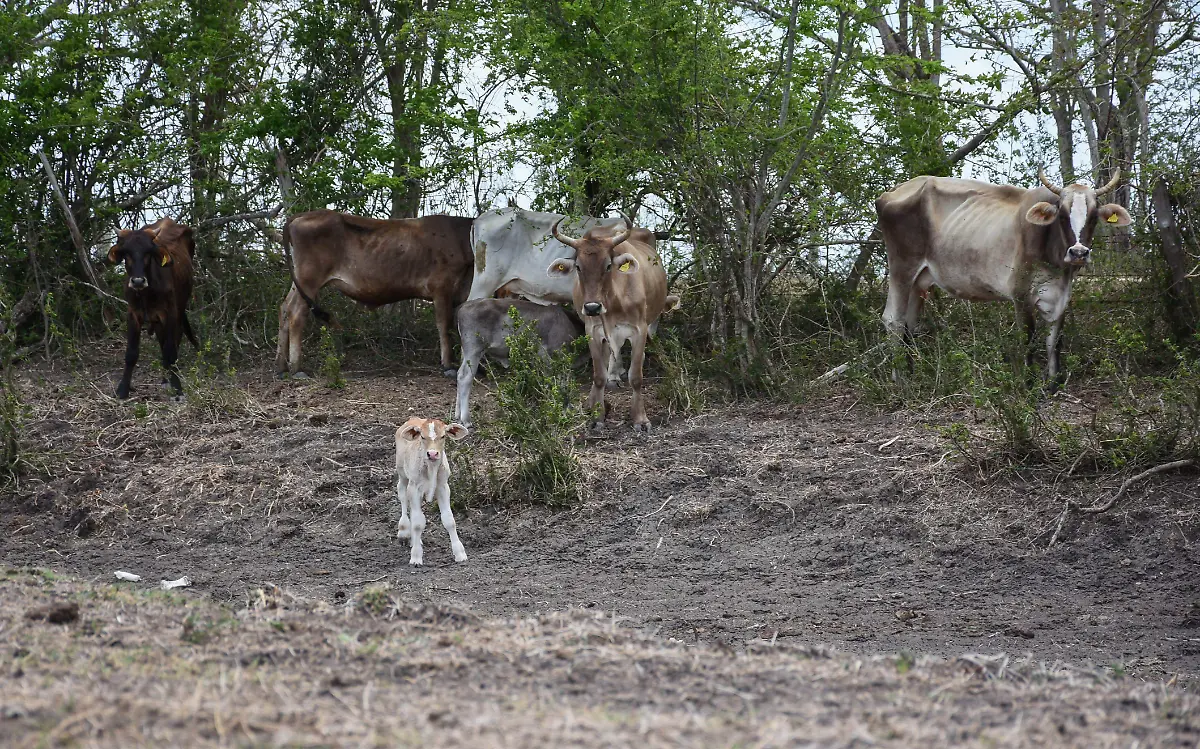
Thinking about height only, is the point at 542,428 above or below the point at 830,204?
below

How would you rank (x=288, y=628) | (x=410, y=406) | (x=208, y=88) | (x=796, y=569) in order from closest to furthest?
(x=288, y=628) < (x=796, y=569) < (x=410, y=406) < (x=208, y=88)

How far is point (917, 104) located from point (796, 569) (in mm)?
6115

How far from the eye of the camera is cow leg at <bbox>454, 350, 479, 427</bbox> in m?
10.5

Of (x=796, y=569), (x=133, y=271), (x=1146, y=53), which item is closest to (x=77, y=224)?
(x=133, y=271)

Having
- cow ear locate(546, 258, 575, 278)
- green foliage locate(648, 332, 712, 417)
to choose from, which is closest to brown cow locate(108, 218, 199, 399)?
cow ear locate(546, 258, 575, 278)

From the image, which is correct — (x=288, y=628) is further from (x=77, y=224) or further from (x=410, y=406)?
(x=77, y=224)

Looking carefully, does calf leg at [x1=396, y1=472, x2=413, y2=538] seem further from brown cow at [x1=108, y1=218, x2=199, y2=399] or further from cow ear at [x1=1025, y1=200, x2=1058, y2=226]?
cow ear at [x1=1025, y1=200, x2=1058, y2=226]

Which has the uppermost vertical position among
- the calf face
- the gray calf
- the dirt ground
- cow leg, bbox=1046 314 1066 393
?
the gray calf

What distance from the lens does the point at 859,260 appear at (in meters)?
12.9

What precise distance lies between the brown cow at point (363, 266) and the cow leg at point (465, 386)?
220 centimetres

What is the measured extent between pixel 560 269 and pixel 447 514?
142 inches

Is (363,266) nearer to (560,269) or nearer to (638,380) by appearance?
(560,269)

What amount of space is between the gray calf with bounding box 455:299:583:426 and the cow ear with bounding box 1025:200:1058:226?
3753 millimetres

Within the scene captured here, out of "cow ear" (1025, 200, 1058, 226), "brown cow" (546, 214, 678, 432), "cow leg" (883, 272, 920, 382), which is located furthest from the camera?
"cow leg" (883, 272, 920, 382)
